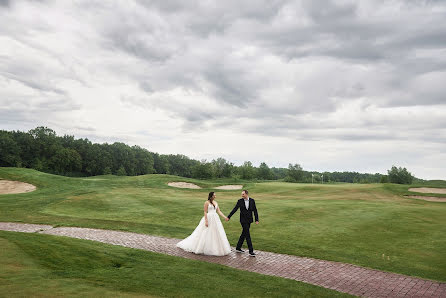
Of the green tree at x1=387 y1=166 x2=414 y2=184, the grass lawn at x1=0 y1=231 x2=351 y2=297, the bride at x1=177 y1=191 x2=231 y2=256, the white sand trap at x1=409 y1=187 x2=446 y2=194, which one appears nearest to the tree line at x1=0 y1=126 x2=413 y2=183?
the green tree at x1=387 y1=166 x2=414 y2=184

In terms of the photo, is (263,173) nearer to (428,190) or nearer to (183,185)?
(183,185)

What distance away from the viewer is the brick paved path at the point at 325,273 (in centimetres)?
934

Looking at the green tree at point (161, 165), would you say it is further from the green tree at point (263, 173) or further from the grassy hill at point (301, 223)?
the grassy hill at point (301, 223)

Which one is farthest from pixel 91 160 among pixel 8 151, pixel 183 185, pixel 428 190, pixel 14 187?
pixel 428 190

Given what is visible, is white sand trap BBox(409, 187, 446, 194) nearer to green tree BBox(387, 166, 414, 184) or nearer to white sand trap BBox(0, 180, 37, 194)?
white sand trap BBox(0, 180, 37, 194)

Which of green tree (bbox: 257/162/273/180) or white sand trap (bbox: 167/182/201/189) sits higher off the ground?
green tree (bbox: 257/162/273/180)

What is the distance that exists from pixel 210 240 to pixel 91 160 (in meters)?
107

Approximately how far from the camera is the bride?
12.7 m

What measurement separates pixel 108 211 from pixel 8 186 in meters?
20.6

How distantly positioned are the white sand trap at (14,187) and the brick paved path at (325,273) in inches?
1105

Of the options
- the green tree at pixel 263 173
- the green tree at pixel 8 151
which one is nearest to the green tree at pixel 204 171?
the green tree at pixel 263 173

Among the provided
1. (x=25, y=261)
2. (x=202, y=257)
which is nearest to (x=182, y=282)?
(x=202, y=257)

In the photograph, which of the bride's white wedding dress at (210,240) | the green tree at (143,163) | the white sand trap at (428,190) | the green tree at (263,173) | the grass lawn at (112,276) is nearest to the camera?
the grass lawn at (112,276)

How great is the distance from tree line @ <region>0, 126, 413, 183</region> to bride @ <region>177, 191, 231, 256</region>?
79.9 metres
